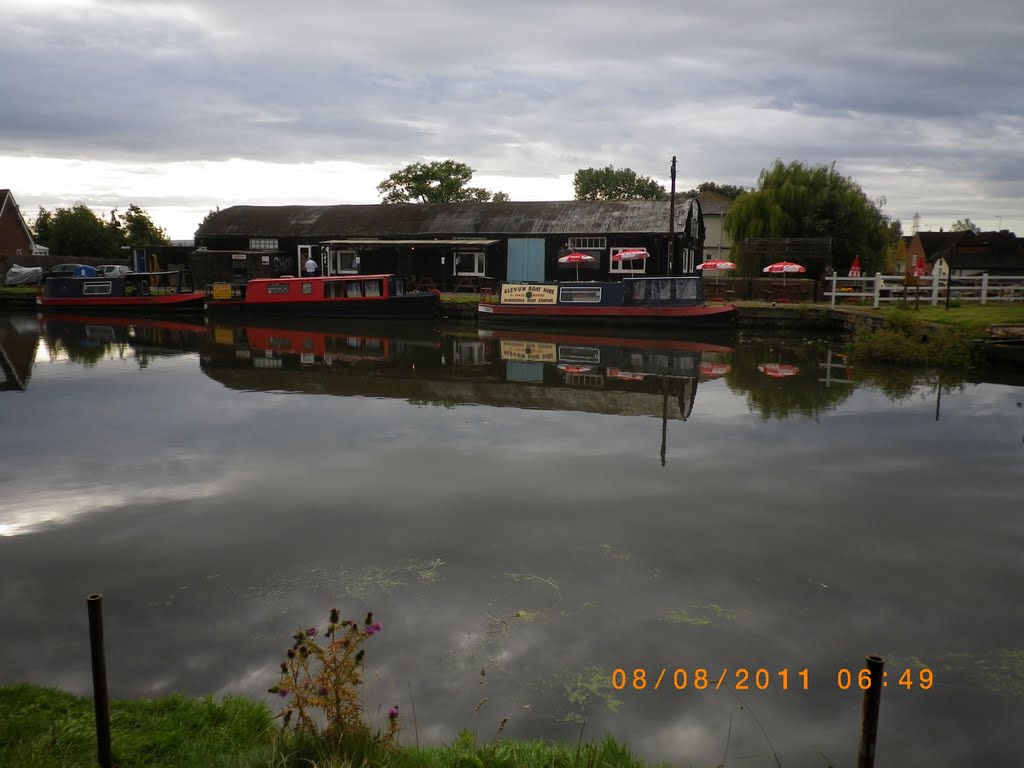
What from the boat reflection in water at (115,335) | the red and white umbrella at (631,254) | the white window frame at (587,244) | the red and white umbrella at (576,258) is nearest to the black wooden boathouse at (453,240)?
the white window frame at (587,244)

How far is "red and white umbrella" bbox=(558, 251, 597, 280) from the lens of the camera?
28.4m

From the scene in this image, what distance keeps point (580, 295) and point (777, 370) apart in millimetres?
9686

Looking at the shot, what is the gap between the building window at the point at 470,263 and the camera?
32219mm

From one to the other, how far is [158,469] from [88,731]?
5.19 m

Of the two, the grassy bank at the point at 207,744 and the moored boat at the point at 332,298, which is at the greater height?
the moored boat at the point at 332,298

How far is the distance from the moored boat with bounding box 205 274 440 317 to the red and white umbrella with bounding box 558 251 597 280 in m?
4.99

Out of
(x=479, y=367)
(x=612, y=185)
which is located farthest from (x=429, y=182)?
(x=479, y=367)

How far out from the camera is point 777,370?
52.1ft

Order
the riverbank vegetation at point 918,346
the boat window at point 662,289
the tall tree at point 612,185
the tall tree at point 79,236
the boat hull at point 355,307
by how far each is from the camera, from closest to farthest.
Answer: the riverbank vegetation at point 918,346, the boat window at point 662,289, the boat hull at point 355,307, the tall tree at point 79,236, the tall tree at point 612,185

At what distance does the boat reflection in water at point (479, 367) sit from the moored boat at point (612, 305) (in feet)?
5.10

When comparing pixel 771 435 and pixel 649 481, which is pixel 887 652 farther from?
pixel 771 435

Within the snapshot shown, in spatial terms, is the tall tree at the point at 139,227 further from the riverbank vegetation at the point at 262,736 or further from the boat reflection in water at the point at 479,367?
the riverbank vegetation at the point at 262,736

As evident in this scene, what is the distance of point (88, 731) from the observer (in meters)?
3.30

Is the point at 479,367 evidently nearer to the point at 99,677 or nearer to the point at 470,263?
the point at 99,677
